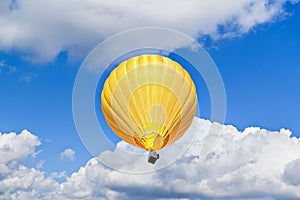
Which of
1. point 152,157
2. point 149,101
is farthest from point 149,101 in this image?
point 152,157

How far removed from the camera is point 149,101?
59438mm

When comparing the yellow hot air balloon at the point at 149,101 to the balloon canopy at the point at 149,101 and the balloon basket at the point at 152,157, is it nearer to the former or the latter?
the balloon canopy at the point at 149,101

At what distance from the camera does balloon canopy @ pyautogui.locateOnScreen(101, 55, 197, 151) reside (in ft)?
193

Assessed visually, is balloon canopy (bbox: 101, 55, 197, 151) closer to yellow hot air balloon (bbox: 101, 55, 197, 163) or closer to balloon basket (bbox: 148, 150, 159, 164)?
yellow hot air balloon (bbox: 101, 55, 197, 163)

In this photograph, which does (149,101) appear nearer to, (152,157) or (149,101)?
(149,101)

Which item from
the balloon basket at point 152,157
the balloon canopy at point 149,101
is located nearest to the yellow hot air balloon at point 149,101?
the balloon canopy at point 149,101

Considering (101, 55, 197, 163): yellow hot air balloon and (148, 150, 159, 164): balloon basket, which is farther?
(101, 55, 197, 163): yellow hot air balloon

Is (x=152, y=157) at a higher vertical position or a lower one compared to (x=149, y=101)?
lower

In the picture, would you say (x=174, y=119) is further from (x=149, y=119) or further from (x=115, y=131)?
(x=115, y=131)

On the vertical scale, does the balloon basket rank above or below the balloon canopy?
below

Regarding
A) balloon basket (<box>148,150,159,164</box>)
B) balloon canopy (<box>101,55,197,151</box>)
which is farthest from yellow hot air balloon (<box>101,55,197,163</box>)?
balloon basket (<box>148,150,159,164</box>)

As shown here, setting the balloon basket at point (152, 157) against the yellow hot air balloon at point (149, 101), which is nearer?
the balloon basket at point (152, 157)

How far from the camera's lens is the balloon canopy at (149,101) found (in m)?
58.9

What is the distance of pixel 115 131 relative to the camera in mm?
61875
